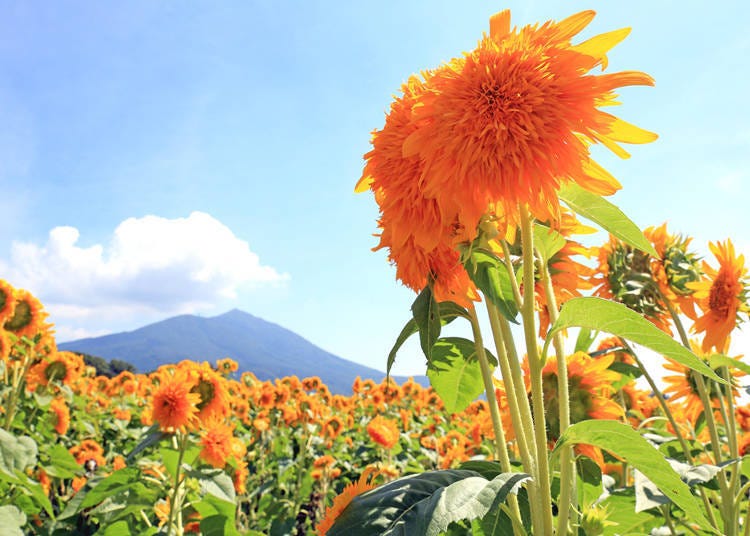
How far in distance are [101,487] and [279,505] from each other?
258 centimetres

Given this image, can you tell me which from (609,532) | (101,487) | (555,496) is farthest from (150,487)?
(609,532)

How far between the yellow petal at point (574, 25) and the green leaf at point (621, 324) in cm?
45

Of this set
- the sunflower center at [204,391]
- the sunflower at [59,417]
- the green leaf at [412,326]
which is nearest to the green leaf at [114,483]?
the sunflower center at [204,391]

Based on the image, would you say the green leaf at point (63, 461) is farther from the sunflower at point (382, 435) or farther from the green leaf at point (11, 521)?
the sunflower at point (382, 435)

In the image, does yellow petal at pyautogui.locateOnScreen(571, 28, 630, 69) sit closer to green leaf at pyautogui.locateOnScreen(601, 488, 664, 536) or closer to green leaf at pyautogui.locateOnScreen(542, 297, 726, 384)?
green leaf at pyautogui.locateOnScreen(542, 297, 726, 384)

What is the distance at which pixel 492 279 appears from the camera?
3.06 feet

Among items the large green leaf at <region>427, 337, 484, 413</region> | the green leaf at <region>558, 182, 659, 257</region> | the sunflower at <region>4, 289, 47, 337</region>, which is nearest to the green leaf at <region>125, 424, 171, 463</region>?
the large green leaf at <region>427, 337, 484, 413</region>

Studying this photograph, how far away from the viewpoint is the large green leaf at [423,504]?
74cm

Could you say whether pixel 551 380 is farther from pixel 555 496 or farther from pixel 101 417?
pixel 101 417

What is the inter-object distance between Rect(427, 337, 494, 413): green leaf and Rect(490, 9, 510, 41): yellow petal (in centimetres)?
63

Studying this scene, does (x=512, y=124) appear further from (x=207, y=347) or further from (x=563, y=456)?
(x=207, y=347)

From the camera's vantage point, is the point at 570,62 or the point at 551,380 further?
the point at 551,380

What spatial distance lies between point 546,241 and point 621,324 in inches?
8.4

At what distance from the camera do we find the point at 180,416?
8.08 feet
